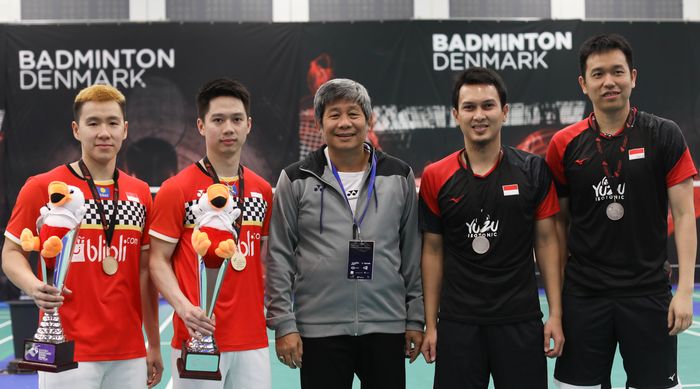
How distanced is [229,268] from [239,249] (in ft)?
0.37

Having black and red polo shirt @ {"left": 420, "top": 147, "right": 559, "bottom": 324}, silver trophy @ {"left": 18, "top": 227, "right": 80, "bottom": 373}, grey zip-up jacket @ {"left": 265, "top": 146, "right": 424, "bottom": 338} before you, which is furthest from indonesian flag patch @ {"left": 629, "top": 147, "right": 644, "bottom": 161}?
silver trophy @ {"left": 18, "top": 227, "right": 80, "bottom": 373}

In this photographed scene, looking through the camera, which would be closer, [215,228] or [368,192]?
[215,228]

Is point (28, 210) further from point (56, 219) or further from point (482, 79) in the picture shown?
point (482, 79)

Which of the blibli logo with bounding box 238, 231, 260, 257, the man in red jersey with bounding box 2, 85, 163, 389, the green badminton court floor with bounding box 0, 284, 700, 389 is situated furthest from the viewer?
the green badminton court floor with bounding box 0, 284, 700, 389

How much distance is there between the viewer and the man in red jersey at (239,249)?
11.7ft

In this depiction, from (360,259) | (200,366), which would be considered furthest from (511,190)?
(200,366)

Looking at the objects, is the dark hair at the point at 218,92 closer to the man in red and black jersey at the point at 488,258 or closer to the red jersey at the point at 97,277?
Answer: the red jersey at the point at 97,277

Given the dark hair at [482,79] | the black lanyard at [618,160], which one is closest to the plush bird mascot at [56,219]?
the dark hair at [482,79]

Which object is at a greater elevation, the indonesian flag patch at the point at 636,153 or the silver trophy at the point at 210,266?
the indonesian flag patch at the point at 636,153

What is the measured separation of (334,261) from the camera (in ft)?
12.1

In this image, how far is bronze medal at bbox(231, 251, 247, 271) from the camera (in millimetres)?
3494

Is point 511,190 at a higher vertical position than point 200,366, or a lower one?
higher

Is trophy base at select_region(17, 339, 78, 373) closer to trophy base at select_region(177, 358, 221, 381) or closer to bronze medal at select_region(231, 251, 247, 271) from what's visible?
trophy base at select_region(177, 358, 221, 381)

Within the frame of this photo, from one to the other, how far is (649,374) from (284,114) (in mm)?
10466
